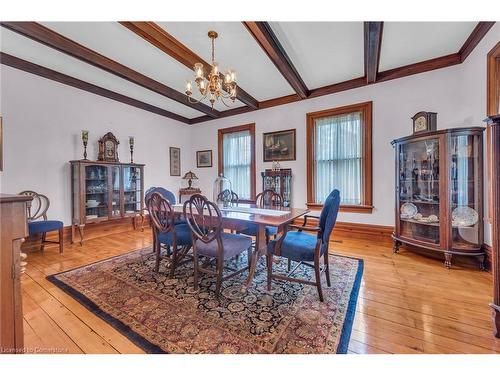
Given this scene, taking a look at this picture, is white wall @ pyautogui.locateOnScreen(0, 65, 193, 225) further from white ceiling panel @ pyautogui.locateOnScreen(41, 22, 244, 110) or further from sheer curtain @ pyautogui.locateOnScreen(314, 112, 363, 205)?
sheer curtain @ pyautogui.locateOnScreen(314, 112, 363, 205)

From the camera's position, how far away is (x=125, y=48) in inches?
109

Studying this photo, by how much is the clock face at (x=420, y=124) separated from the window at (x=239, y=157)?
9.56 ft

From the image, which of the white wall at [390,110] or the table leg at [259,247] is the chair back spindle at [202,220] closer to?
the table leg at [259,247]

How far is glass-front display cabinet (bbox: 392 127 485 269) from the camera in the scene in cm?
250

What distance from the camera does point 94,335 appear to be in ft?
4.77

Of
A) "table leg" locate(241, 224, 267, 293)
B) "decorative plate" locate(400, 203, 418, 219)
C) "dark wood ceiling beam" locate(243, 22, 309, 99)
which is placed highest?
"dark wood ceiling beam" locate(243, 22, 309, 99)

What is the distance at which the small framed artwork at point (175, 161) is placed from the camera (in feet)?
17.9

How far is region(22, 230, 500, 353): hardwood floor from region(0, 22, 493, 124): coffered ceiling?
2.59 meters

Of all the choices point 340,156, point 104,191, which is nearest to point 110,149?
point 104,191

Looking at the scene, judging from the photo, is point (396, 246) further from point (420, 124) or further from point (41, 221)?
point (41, 221)

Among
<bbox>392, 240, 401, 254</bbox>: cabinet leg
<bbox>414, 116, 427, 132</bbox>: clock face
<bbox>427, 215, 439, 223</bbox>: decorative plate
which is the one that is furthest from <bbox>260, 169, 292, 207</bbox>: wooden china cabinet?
<bbox>427, 215, 439, 223</bbox>: decorative plate

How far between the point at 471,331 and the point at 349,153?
2.86 meters

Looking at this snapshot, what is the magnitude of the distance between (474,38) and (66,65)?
17.6ft
